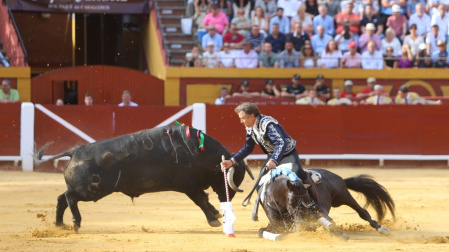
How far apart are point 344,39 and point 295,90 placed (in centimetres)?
140

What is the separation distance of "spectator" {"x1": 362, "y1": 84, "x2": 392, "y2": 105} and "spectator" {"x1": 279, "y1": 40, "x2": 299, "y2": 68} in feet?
4.73

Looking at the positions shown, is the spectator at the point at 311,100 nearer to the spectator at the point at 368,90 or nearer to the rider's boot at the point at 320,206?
the spectator at the point at 368,90

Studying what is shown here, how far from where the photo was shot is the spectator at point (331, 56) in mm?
15812

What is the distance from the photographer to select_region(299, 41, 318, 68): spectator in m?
15.7

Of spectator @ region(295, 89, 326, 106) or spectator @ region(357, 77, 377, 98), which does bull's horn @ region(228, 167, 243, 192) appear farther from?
spectator @ region(357, 77, 377, 98)

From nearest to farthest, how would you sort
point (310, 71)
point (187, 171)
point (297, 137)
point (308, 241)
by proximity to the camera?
point (308, 241)
point (187, 171)
point (297, 137)
point (310, 71)

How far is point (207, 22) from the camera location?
16.1 meters

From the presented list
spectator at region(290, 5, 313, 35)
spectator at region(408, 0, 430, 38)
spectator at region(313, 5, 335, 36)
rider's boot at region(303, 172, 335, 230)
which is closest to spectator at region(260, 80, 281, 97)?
spectator at region(290, 5, 313, 35)

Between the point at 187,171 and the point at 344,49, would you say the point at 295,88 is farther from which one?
the point at 187,171

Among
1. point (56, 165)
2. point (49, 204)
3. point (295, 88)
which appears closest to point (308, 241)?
point (49, 204)

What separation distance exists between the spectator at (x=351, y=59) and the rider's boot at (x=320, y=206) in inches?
343

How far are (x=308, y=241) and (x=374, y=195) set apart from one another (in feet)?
3.47

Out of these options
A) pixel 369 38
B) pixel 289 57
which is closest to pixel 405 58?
pixel 369 38

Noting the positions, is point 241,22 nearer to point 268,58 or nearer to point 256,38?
point 256,38
